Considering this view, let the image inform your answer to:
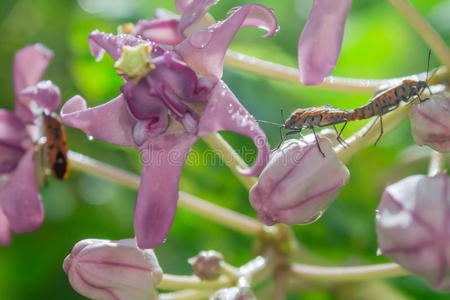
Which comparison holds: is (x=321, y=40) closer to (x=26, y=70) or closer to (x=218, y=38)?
(x=218, y=38)

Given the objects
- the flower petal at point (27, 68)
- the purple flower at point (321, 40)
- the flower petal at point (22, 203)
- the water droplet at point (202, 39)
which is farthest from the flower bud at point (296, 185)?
the flower petal at point (27, 68)

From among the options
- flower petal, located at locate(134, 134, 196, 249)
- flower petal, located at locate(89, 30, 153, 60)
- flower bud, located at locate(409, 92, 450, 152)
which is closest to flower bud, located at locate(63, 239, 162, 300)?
flower petal, located at locate(134, 134, 196, 249)

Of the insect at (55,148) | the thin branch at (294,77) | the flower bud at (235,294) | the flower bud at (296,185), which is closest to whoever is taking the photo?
the flower bud at (296,185)

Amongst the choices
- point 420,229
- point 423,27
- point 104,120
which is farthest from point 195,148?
point 420,229

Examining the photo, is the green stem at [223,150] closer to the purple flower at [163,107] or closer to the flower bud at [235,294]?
the purple flower at [163,107]

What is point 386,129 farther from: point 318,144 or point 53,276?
point 53,276

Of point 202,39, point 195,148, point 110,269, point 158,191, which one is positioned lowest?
point 195,148
